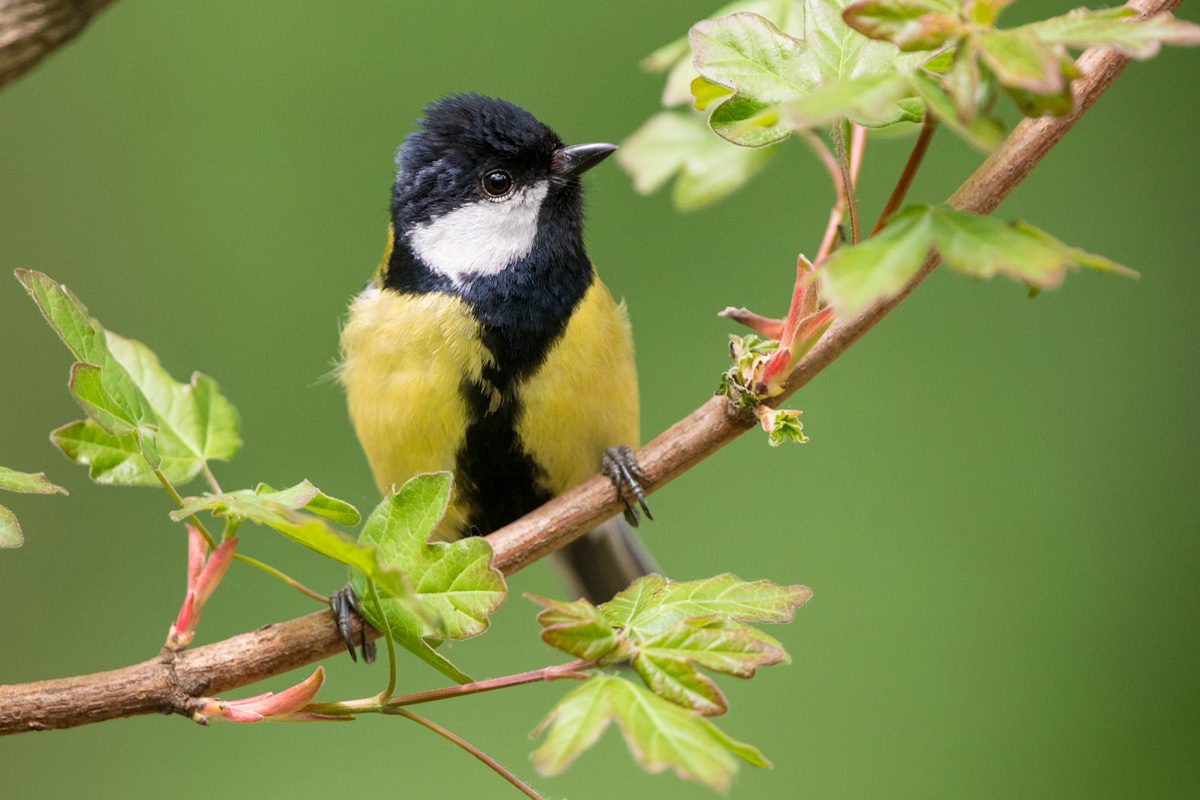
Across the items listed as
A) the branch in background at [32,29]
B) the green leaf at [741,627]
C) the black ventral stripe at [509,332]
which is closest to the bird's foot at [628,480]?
the black ventral stripe at [509,332]

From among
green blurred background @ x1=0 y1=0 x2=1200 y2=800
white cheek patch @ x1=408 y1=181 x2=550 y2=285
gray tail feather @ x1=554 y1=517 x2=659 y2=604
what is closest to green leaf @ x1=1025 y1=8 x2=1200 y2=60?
white cheek patch @ x1=408 y1=181 x2=550 y2=285

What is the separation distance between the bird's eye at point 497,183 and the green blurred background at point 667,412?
100 centimetres

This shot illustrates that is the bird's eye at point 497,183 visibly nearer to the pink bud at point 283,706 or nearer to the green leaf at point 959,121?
the pink bud at point 283,706

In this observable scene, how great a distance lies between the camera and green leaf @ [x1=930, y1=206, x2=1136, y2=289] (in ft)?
1.59

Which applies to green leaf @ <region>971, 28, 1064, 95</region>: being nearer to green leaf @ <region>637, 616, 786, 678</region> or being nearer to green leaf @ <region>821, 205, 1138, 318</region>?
green leaf @ <region>821, 205, 1138, 318</region>

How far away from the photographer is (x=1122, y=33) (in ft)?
1.64

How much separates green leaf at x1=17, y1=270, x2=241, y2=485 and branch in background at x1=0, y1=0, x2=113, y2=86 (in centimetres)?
23

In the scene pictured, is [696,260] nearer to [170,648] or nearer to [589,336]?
[589,336]

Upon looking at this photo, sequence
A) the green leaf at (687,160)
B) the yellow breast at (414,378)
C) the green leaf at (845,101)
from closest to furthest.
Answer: the green leaf at (845,101), the green leaf at (687,160), the yellow breast at (414,378)

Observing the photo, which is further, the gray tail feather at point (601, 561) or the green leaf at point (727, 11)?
the gray tail feather at point (601, 561)

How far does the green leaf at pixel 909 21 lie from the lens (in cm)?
51

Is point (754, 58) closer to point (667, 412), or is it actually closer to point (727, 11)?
point (727, 11)

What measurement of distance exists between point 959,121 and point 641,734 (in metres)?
0.32

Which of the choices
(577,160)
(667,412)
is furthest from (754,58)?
(667,412)
